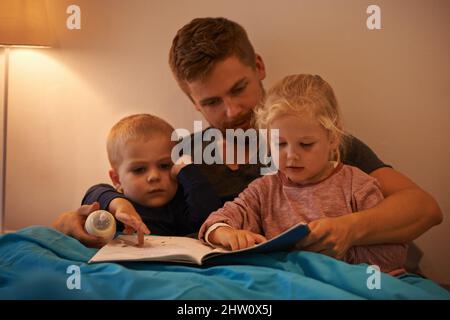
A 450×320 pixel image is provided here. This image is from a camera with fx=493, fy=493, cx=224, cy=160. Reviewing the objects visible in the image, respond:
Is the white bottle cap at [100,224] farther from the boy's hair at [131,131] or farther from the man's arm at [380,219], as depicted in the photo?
the man's arm at [380,219]

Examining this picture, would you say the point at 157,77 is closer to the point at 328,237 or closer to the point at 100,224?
the point at 100,224

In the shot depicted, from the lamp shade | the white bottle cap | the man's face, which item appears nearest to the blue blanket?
the white bottle cap

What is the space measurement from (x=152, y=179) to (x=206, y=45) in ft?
1.06

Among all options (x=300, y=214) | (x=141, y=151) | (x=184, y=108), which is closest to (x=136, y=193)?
(x=141, y=151)

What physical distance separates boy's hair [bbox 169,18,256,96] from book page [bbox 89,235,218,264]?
38 centimetres

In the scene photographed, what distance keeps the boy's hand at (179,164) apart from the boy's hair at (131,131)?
61 mm

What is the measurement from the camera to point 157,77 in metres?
1.14

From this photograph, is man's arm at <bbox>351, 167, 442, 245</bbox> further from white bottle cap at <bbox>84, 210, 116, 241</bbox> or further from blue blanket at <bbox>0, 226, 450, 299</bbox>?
white bottle cap at <bbox>84, 210, 116, 241</bbox>

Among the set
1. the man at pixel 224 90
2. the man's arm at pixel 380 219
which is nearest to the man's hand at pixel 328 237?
the man's arm at pixel 380 219

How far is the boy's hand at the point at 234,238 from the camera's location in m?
0.87

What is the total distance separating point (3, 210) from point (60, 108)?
0.27m

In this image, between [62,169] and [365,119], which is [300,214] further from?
[62,169]

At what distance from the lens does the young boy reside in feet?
3.59

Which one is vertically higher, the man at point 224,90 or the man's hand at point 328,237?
the man at point 224,90
